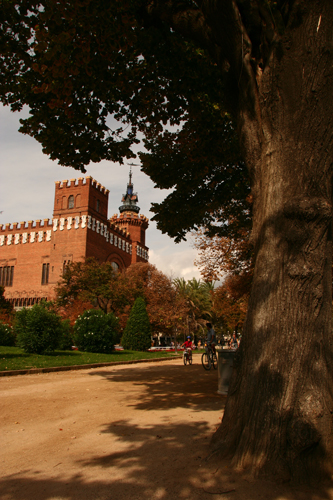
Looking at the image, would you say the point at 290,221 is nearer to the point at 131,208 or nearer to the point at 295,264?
the point at 295,264

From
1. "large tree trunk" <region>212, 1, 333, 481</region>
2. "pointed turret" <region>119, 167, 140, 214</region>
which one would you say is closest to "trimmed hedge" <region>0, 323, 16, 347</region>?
"large tree trunk" <region>212, 1, 333, 481</region>

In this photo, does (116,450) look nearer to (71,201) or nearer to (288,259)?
(288,259)

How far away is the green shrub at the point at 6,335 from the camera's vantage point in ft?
69.3

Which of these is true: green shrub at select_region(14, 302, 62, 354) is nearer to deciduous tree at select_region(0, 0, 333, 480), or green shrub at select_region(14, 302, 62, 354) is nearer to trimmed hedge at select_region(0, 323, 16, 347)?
trimmed hedge at select_region(0, 323, 16, 347)

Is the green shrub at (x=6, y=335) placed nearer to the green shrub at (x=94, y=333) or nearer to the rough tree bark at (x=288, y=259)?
the green shrub at (x=94, y=333)

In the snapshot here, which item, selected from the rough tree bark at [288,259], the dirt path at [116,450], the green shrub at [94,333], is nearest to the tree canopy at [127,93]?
the rough tree bark at [288,259]

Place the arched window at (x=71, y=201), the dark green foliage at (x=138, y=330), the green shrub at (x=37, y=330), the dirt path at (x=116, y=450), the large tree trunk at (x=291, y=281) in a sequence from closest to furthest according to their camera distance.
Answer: the dirt path at (x=116, y=450), the large tree trunk at (x=291, y=281), the green shrub at (x=37, y=330), the dark green foliage at (x=138, y=330), the arched window at (x=71, y=201)

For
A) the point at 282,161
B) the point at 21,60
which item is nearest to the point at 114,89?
the point at 21,60

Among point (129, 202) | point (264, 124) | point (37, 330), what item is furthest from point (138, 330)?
point (129, 202)

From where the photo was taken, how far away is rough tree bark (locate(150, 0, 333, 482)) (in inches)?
120

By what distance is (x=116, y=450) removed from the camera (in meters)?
3.87

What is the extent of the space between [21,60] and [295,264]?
274 inches

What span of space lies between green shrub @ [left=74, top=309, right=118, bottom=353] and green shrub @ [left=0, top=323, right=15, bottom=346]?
386 cm

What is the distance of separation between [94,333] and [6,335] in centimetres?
523
